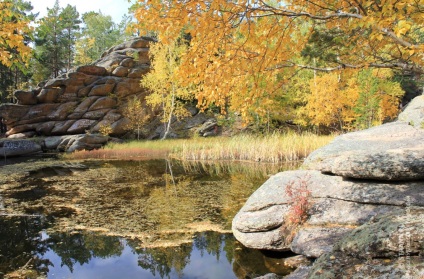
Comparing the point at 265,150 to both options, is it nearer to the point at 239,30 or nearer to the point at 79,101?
the point at 239,30

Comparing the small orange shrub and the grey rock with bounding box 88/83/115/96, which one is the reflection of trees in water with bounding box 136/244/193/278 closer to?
the small orange shrub

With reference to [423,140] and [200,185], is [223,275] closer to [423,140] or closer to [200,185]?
[423,140]

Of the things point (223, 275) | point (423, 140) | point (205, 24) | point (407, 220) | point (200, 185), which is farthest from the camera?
point (200, 185)

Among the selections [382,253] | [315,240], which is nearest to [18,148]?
[315,240]

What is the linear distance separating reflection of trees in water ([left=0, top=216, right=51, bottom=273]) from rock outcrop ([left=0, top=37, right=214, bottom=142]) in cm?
1772

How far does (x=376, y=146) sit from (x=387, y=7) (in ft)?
12.6

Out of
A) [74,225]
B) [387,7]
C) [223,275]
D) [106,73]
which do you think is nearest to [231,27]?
[387,7]

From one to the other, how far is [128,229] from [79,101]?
2180cm

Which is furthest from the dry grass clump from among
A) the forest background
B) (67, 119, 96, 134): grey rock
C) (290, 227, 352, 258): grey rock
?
(290, 227, 352, 258): grey rock

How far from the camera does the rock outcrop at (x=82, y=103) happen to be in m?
23.8

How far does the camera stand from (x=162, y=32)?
3.02 meters

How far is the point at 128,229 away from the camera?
5891 mm

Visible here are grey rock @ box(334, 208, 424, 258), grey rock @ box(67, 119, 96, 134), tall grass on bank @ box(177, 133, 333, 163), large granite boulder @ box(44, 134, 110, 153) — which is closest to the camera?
grey rock @ box(334, 208, 424, 258)

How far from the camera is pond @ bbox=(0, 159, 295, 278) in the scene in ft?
15.1
